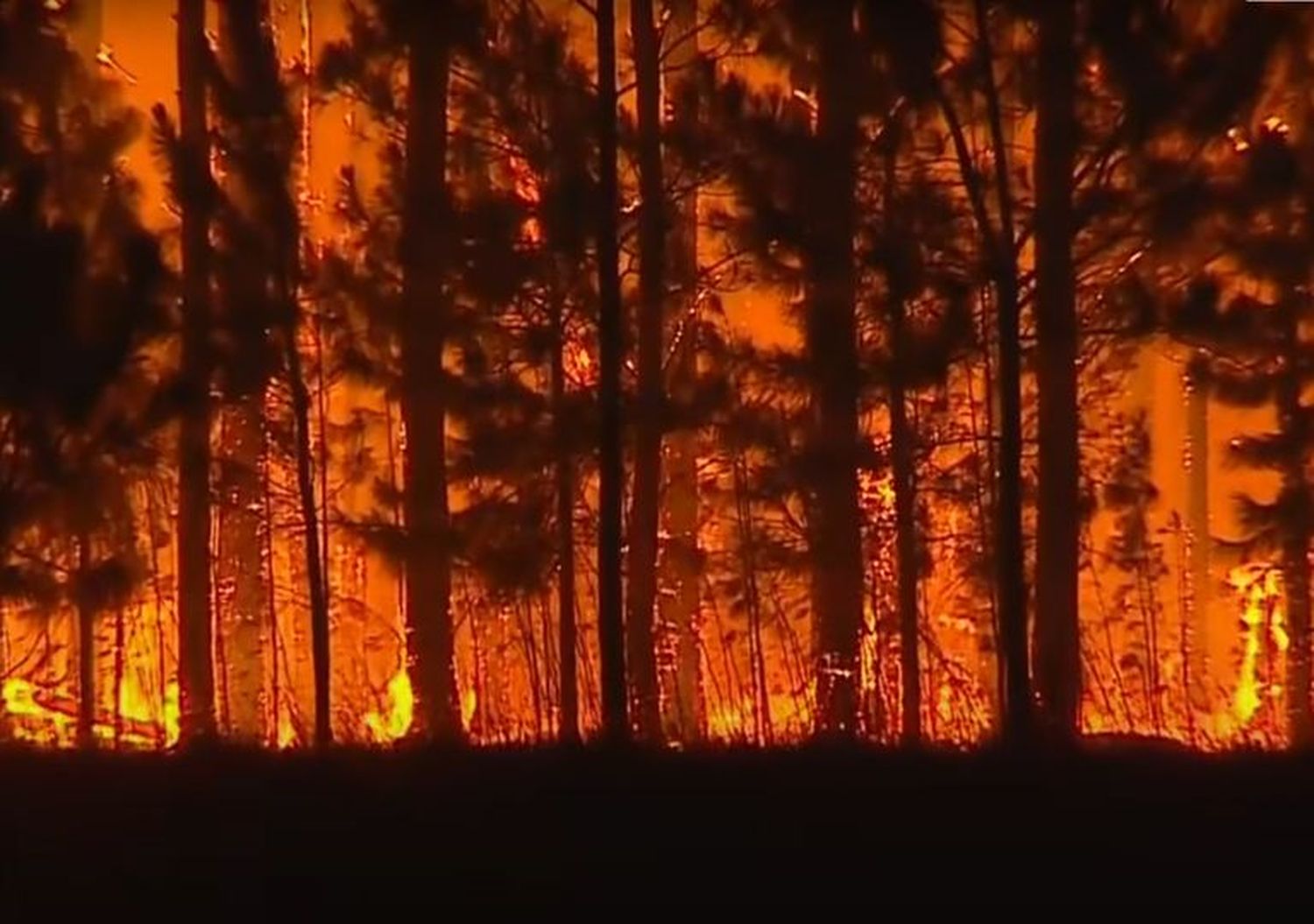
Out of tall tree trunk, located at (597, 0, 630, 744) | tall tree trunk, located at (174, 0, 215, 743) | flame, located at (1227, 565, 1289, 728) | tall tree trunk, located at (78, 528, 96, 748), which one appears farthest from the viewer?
flame, located at (1227, 565, 1289, 728)

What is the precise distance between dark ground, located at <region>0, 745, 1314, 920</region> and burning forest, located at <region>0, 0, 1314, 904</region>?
4.55ft

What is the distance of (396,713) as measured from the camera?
1472 centimetres

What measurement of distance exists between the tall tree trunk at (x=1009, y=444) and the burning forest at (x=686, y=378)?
0.10 feet

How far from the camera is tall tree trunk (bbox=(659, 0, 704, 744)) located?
13977 mm

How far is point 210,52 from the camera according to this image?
47.0 feet

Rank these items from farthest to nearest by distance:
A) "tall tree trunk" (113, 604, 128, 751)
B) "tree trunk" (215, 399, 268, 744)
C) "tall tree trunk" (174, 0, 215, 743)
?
"tree trunk" (215, 399, 268, 744)
"tall tree trunk" (113, 604, 128, 751)
"tall tree trunk" (174, 0, 215, 743)

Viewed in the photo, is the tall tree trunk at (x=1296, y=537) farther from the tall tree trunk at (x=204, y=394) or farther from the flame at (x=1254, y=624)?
the tall tree trunk at (x=204, y=394)

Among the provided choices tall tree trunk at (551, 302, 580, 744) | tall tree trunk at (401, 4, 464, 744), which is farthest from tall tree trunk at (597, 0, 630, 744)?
tall tree trunk at (401, 4, 464, 744)

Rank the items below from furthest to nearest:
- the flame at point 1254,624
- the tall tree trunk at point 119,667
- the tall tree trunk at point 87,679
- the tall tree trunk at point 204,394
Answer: the flame at point 1254,624, the tall tree trunk at point 119,667, the tall tree trunk at point 87,679, the tall tree trunk at point 204,394

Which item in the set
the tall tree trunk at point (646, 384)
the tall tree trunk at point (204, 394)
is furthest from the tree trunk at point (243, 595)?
the tall tree trunk at point (646, 384)

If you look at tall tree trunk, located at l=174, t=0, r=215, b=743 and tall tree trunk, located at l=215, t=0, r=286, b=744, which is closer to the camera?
tall tree trunk, located at l=174, t=0, r=215, b=743

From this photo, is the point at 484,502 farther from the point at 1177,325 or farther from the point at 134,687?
the point at 1177,325

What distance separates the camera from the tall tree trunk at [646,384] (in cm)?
1380

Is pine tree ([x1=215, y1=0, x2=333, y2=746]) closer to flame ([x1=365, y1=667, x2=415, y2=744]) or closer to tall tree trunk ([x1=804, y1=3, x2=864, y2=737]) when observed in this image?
flame ([x1=365, y1=667, x2=415, y2=744])
